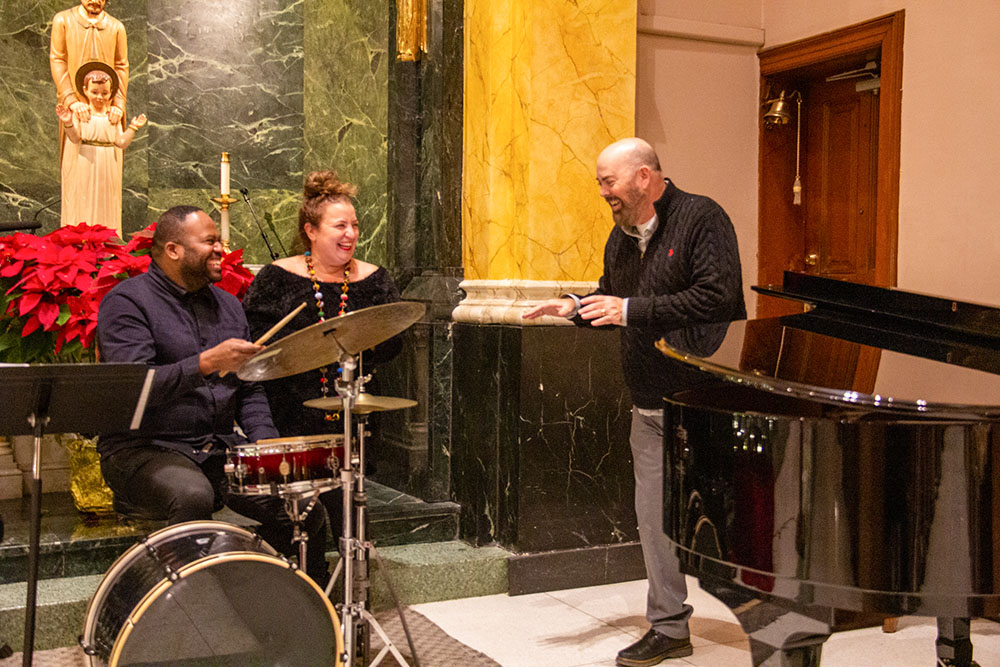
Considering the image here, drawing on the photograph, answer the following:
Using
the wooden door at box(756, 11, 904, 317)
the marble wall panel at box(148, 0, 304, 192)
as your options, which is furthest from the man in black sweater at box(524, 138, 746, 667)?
the marble wall panel at box(148, 0, 304, 192)

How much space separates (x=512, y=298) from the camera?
480 cm

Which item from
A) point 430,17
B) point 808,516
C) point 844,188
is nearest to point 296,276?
point 430,17

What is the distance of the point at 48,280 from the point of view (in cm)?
402

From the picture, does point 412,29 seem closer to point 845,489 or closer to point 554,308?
point 554,308

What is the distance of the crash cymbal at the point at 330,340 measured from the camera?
9.59ft

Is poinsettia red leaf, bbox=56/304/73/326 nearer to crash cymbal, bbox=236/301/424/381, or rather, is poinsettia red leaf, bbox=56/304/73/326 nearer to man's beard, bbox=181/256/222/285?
man's beard, bbox=181/256/222/285

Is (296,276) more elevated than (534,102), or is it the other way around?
(534,102)

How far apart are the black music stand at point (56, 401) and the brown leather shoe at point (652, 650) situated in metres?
1.91

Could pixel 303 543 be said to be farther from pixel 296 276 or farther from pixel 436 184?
pixel 436 184

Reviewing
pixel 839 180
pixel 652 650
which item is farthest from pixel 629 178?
pixel 839 180

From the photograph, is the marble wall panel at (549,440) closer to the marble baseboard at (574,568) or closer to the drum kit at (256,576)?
the marble baseboard at (574,568)

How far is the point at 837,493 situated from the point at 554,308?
1.30 m

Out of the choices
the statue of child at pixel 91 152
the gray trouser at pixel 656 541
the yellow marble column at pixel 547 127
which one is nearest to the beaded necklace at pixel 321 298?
the yellow marble column at pixel 547 127

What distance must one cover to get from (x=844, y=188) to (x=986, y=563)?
158 inches
